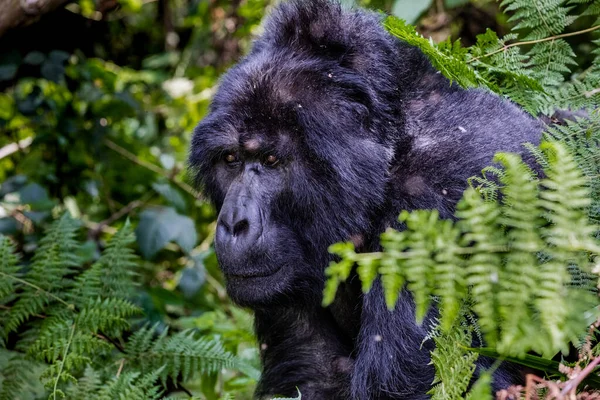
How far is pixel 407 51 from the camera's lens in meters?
3.09

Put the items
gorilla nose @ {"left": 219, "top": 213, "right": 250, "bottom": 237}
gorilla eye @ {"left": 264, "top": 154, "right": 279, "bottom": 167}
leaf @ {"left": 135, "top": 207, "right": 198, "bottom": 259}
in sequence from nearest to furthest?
gorilla nose @ {"left": 219, "top": 213, "right": 250, "bottom": 237}
gorilla eye @ {"left": 264, "top": 154, "right": 279, "bottom": 167}
leaf @ {"left": 135, "top": 207, "right": 198, "bottom": 259}

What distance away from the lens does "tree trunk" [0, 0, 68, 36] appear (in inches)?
157

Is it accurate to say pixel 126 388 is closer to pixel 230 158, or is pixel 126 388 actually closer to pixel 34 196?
pixel 230 158

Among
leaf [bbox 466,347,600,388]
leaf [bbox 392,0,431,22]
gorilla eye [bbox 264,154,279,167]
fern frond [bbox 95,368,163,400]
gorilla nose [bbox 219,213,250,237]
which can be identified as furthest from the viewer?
leaf [bbox 392,0,431,22]

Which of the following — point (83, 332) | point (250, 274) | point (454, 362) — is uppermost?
point (454, 362)

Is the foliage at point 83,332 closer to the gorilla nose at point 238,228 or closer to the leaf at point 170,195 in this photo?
the gorilla nose at point 238,228

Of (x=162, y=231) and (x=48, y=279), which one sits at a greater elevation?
(x=48, y=279)

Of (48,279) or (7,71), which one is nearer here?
(48,279)

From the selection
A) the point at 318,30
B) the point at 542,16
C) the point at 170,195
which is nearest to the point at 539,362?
the point at 542,16

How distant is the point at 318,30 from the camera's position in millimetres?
3014

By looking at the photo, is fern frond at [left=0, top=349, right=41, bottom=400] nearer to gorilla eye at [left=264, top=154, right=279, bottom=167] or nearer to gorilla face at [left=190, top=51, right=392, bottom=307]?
gorilla face at [left=190, top=51, right=392, bottom=307]

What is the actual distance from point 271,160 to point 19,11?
6.72ft

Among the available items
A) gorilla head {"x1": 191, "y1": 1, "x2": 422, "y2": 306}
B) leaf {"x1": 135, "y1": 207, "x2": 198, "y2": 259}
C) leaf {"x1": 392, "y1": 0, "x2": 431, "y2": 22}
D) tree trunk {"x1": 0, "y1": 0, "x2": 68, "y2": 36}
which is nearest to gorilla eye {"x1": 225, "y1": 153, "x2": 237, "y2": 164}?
gorilla head {"x1": 191, "y1": 1, "x2": 422, "y2": 306}

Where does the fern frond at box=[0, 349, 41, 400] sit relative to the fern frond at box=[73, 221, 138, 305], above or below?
below
